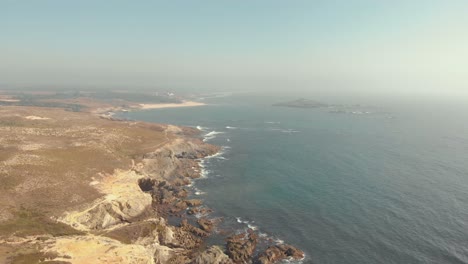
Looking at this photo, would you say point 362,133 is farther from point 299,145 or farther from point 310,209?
point 310,209

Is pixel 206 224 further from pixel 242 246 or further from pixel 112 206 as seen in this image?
pixel 112 206

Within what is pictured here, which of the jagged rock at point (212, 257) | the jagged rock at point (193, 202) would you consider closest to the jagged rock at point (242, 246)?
the jagged rock at point (212, 257)

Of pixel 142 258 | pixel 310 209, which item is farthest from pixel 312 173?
pixel 142 258

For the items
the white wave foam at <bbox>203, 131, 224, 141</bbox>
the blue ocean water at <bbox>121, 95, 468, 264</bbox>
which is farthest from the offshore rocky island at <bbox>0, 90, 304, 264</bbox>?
the white wave foam at <bbox>203, 131, 224, 141</bbox>

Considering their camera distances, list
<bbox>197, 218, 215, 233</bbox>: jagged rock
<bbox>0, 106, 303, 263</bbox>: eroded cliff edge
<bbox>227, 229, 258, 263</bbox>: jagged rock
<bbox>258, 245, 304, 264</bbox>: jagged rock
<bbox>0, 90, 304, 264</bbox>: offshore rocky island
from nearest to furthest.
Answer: <bbox>0, 106, 303, 263</bbox>: eroded cliff edge → <bbox>0, 90, 304, 264</bbox>: offshore rocky island → <bbox>258, 245, 304, 264</bbox>: jagged rock → <bbox>227, 229, 258, 263</bbox>: jagged rock → <bbox>197, 218, 215, 233</bbox>: jagged rock

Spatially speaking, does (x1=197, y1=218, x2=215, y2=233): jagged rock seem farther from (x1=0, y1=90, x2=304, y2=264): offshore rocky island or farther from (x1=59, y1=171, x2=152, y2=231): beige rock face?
(x1=59, y1=171, x2=152, y2=231): beige rock face

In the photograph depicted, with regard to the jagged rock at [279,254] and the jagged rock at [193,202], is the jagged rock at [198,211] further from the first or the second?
the jagged rock at [279,254]

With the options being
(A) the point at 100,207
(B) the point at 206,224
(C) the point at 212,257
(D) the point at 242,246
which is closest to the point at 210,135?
(B) the point at 206,224
